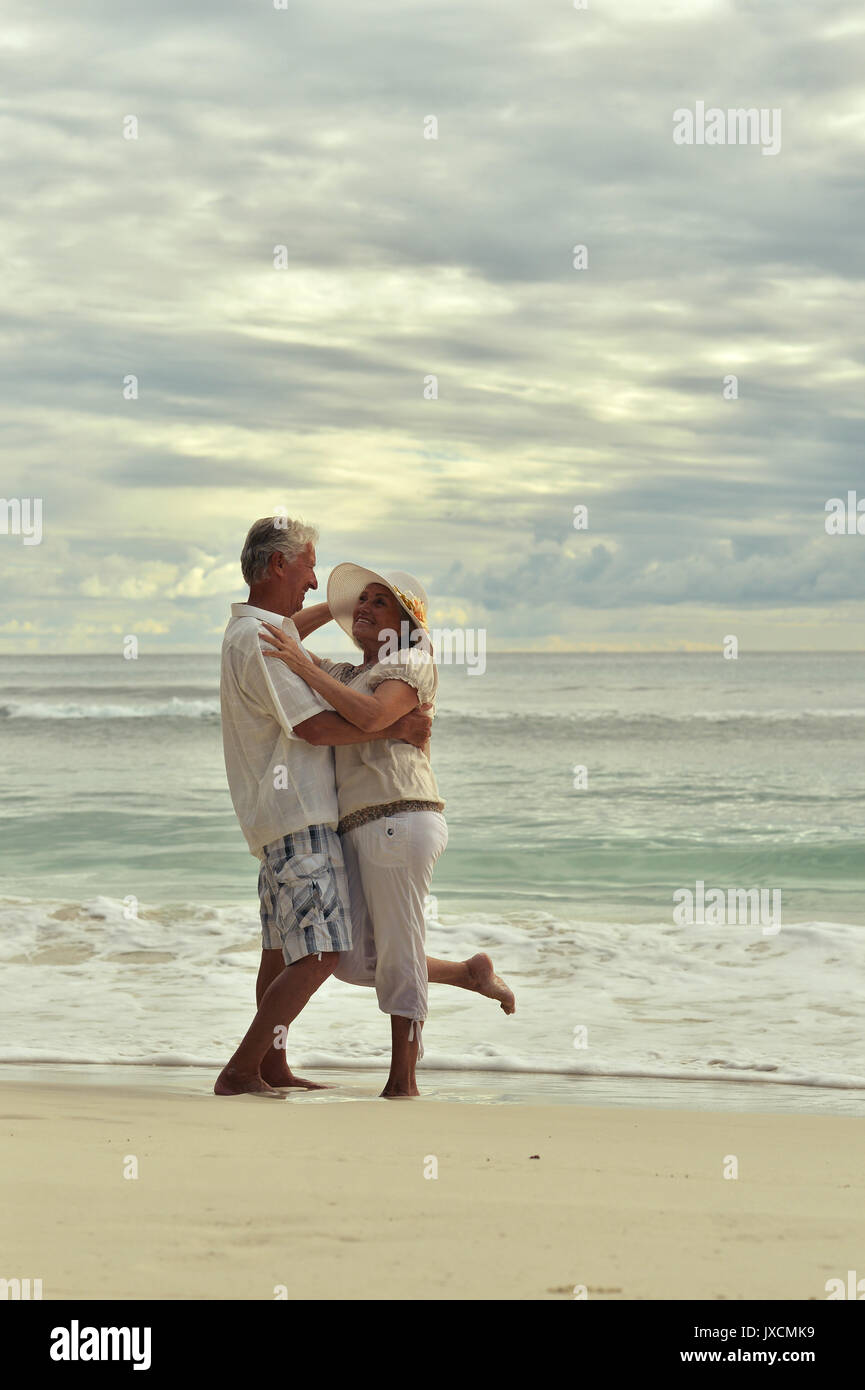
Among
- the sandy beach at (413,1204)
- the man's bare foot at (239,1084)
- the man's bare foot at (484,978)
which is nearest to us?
the sandy beach at (413,1204)

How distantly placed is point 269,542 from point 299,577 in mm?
170

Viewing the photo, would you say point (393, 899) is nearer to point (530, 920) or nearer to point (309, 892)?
point (309, 892)

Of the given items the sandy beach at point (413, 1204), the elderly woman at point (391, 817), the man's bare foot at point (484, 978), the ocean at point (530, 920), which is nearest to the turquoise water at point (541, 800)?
the ocean at point (530, 920)

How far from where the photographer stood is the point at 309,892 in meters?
4.59

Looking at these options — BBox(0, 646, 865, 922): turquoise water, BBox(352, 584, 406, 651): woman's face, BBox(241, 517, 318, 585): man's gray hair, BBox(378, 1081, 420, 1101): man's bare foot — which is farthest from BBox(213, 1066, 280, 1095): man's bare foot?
BBox(0, 646, 865, 922): turquoise water

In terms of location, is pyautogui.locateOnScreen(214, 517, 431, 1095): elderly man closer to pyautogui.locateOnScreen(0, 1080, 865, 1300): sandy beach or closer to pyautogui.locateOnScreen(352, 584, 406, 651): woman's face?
pyautogui.locateOnScreen(352, 584, 406, 651): woman's face

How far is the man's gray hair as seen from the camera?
4703mm

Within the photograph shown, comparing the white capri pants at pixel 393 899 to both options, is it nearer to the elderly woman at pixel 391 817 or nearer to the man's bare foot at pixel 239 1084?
the elderly woman at pixel 391 817

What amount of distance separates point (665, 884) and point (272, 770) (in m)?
8.78

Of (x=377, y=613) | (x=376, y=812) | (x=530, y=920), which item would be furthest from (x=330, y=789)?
(x=530, y=920)

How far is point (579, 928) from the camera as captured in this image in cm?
969

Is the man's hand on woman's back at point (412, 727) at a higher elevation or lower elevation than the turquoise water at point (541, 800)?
higher

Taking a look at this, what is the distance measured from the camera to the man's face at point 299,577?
4738 millimetres

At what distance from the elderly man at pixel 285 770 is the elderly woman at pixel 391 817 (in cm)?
8
